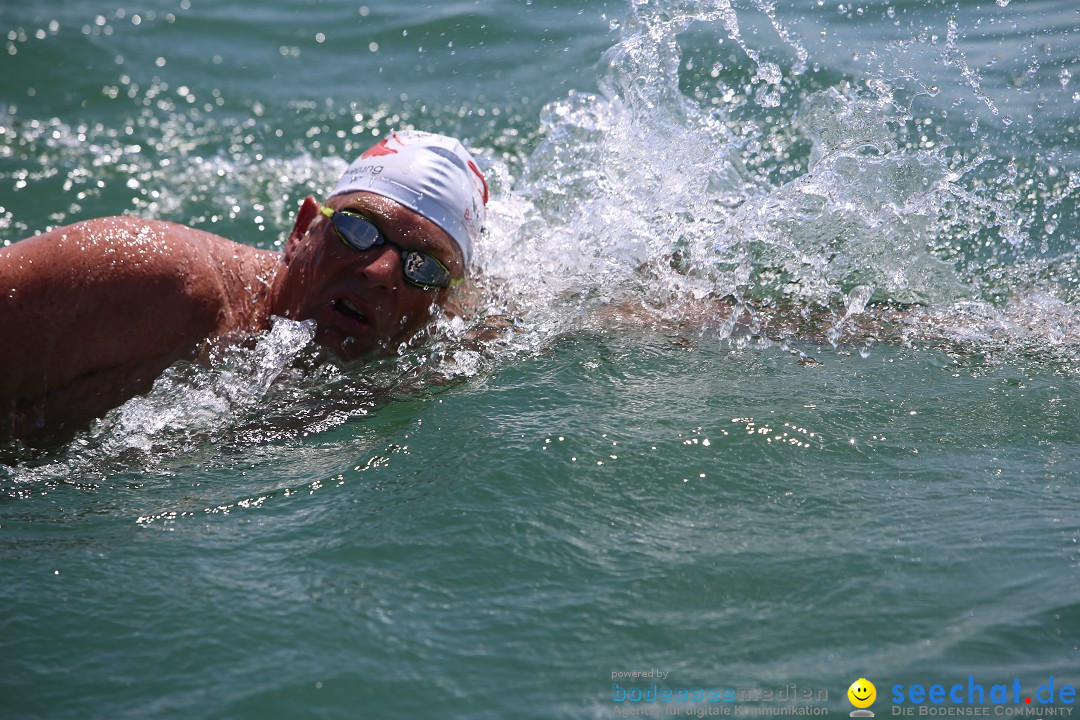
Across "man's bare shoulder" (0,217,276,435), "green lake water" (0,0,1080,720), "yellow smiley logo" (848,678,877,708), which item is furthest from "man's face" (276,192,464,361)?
"yellow smiley logo" (848,678,877,708)

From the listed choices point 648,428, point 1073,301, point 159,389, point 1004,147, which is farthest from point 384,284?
point 1004,147

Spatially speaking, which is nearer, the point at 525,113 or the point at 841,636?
the point at 841,636

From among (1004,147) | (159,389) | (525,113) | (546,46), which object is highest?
(546,46)

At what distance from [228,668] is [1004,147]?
4817 millimetres

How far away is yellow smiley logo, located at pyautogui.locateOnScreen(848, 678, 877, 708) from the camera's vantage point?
2.19m

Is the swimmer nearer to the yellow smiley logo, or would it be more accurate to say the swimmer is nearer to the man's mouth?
the man's mouth

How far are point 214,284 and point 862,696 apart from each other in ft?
8.37

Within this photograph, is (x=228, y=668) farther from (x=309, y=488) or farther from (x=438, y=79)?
(x=438, y=79)

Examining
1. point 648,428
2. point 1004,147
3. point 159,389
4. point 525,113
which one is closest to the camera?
point 648,428

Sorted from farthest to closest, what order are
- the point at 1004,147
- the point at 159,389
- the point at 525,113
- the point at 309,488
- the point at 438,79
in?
the point at 438,79 → the point at 525,113 → the point at 1004,147 → the point at 159,389 → the point at 309,488

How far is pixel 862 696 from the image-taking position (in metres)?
2.21

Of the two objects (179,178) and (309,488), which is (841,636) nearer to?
(309,488)

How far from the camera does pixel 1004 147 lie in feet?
17.9

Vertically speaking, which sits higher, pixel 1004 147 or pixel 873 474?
pixel 1004 147
